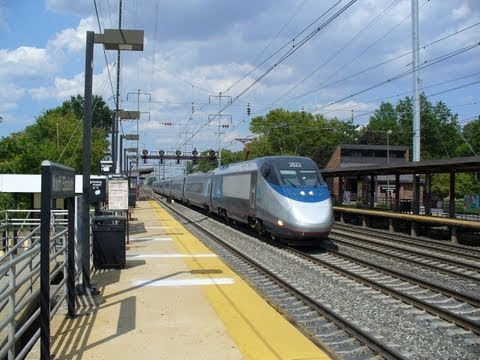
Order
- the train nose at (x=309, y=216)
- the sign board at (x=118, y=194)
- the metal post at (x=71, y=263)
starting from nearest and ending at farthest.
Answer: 1. the metal post at (x=71, y=263)
2. the train nose at (x=309, y=216)
3. the sign board at (x=118, y=194)

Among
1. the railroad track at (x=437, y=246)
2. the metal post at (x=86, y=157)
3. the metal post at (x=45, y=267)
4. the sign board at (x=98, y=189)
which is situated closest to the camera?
the metal post at (x=45, y=267)

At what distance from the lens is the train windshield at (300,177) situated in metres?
16.2

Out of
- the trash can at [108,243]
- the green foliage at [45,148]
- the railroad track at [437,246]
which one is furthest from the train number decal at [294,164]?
the green foliage at [45,148]

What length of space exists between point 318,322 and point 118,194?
32.9 ft

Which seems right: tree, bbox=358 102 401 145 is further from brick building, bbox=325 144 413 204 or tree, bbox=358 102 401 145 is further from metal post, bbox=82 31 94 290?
metal post, bbox=82 31 94 290

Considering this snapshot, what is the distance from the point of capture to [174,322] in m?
7.18

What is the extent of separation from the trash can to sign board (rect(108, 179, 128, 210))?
493 cm

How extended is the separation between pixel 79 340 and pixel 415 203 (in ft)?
69.8

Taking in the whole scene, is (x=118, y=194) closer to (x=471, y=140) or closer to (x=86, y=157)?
(x=86, y=157)

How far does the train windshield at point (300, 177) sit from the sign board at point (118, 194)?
15.6 feet

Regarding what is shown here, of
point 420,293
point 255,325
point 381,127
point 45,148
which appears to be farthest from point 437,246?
point 381,127

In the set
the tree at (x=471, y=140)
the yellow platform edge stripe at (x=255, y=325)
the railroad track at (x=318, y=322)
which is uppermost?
the tree at (x=471, y=140)

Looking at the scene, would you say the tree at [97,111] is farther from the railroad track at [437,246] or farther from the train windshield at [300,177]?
the train windshield at [300,177]

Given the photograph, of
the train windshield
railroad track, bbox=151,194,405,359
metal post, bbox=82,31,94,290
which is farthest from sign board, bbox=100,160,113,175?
metal post, bbox=82,31,94,290
